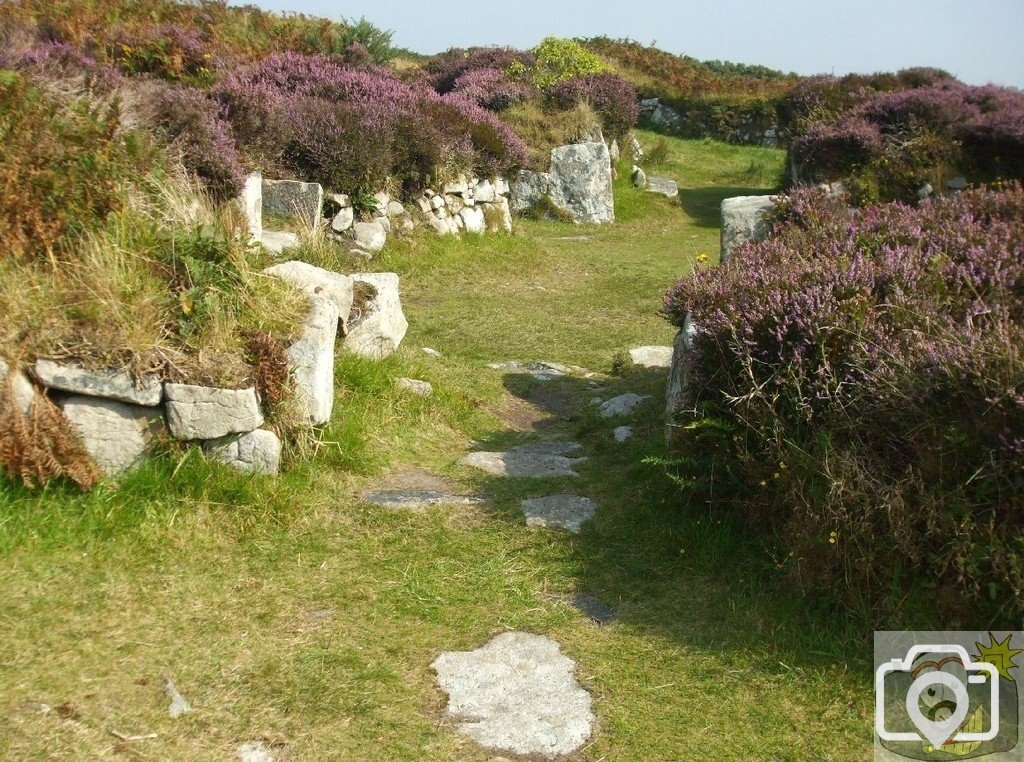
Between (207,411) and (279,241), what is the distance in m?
4.04

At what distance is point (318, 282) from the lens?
6457mm

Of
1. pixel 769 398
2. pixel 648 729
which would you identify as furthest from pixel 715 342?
pixel 648 729

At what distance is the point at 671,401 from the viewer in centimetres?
629

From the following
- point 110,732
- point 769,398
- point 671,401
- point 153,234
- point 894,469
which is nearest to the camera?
point 110,732

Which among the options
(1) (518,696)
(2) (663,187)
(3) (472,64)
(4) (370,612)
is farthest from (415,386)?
(3) (472,64)

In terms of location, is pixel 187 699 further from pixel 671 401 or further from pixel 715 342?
pixel 671 401

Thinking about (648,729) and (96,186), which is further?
(96,186)

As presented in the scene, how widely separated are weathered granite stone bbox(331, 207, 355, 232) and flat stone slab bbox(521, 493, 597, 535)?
736cm

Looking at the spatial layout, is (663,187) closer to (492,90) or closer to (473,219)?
(492,90)

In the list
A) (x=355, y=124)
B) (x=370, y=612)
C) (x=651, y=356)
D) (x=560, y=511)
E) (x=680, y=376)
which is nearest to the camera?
(x=370, y=612)

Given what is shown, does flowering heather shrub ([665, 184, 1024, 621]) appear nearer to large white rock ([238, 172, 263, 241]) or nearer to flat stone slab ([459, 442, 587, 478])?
flat stone slab ([459, 442, 587, 478])

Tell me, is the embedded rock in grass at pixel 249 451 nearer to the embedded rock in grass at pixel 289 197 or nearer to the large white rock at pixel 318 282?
the large white rock at pixel 318 282

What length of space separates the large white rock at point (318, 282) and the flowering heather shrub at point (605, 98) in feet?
43.2

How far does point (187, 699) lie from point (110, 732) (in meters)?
0.33
